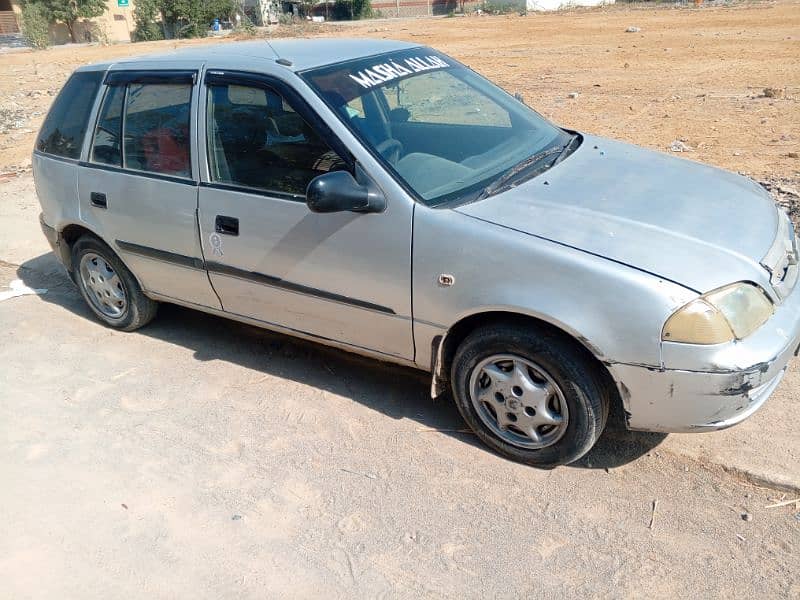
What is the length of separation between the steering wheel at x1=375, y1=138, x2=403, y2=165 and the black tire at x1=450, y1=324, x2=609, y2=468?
91cm

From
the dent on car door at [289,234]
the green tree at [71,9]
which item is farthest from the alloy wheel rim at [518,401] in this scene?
the green tree at [71,9]

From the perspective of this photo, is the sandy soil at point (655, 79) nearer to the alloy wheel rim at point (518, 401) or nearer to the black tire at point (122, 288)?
the alloy wheel rim at point (518, 401)

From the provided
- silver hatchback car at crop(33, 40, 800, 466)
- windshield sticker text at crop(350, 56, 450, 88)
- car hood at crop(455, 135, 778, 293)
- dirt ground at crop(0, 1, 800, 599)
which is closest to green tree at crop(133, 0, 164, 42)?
dirt ground at crop(0, 1, 800, 599)

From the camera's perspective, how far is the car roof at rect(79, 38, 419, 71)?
3779 mm

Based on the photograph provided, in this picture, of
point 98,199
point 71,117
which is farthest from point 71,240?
point 71,117

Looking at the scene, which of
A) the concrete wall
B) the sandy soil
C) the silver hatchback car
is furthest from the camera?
the concrete wall

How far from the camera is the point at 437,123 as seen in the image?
13.9 feet

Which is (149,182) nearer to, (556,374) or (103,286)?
(103,286)

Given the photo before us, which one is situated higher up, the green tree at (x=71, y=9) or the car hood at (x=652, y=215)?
the green tree at (x=71, y=9)

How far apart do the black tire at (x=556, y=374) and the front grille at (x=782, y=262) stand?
2.69 feet

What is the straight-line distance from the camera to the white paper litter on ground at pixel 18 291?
5773mm

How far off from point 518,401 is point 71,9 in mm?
Answer: 55563

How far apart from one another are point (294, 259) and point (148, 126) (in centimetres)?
137

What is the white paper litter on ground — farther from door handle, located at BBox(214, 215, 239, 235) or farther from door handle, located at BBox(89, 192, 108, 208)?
door handle, located at BBox(214, 215, 239, 235)
